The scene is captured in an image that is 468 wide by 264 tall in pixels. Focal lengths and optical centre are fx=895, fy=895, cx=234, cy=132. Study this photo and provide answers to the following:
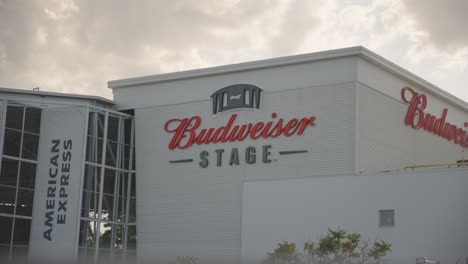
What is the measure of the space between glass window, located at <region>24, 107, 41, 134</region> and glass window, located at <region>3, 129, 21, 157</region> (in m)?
1.03

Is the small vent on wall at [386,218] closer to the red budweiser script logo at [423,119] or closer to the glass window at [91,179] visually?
the red budweiser script logo at [423,119]

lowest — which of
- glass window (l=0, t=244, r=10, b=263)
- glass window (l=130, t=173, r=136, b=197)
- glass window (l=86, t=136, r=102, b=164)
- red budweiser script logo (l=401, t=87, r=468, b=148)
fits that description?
glass window (l=0, t=244, r=10, b=263)

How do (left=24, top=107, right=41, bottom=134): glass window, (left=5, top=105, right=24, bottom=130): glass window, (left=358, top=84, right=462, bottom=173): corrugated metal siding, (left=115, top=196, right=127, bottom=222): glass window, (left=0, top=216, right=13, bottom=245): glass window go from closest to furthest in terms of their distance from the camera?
(left=358, top=84, right=462, bottom=173): corrugated metal siding
(left=0, top=216, right=13, bottom=245): glass window
(left=5, top=105, right=24, bottom=130): glass window
(left=24, top=107, right=41, bottom=134): glass window
(left=115, top=196, right=127, bottom=222): glass window

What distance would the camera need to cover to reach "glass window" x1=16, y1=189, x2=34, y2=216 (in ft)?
162

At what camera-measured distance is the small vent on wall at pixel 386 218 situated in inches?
1710

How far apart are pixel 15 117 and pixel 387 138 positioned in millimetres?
20722

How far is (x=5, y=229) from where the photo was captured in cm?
4831

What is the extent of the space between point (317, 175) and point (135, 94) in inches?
542

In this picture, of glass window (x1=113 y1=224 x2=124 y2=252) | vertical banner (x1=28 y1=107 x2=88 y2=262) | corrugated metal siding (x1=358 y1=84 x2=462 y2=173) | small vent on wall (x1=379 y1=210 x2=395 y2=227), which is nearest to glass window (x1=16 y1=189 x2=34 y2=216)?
vertical banner (x1=28 y1=107 x2=88 y2=262)

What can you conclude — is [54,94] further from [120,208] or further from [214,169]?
[214,169]

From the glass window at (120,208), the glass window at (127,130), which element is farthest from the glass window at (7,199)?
the glass window at (127,130)

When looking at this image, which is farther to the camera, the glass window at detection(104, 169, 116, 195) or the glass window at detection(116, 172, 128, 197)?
the glass window at detection(116, 172, 128, 197)

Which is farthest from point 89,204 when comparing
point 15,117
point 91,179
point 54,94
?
point 54,94

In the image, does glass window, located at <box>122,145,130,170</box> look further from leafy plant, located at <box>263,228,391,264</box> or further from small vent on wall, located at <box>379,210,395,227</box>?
small vent on wall, located at <box>379,210,395,227</box>
